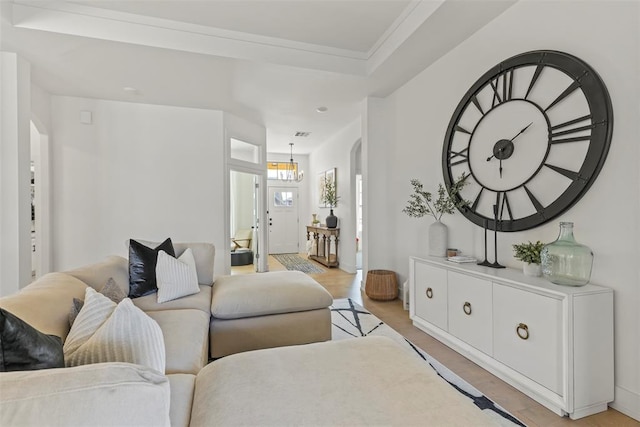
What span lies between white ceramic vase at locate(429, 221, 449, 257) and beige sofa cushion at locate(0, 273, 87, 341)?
276 cm

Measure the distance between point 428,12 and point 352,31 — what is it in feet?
2.68

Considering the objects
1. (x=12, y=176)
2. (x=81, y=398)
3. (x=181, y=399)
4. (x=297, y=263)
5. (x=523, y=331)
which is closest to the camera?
(x=81, y=398)

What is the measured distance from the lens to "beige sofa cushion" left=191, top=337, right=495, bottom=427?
0.94 m

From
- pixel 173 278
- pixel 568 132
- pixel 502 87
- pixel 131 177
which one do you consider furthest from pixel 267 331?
pixel 131 177

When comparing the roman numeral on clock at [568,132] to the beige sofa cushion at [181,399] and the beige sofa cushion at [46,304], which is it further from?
the beige sofa cushion at [46,304]

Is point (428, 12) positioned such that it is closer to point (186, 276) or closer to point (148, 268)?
point (186, 276)

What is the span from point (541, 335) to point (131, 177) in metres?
4.91

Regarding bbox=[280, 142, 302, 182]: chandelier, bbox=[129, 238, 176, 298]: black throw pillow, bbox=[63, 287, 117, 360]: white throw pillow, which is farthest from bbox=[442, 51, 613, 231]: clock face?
bbox=[280, 142, 302, 182]: chandelier

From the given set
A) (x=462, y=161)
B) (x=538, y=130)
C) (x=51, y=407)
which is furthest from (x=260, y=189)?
(x=51, y=407)

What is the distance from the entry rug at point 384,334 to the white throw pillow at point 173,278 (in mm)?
1317

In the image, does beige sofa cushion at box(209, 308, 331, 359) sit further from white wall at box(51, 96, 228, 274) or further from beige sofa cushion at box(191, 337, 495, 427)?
white wall at box(51, 96, 228, 274)

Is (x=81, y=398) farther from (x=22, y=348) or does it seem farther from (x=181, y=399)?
(x=181, y=399)

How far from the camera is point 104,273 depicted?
6.95ft

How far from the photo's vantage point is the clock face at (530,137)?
6.24ft
